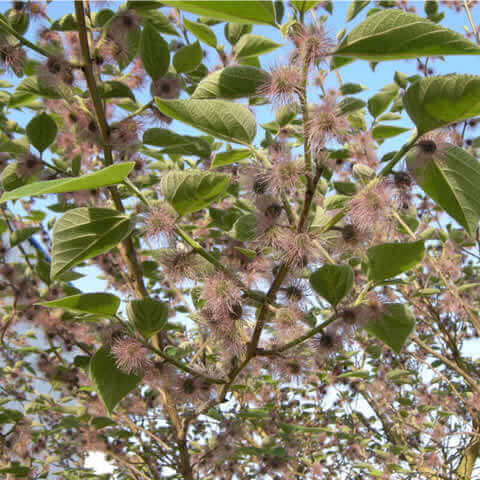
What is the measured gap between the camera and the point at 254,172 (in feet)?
3.68

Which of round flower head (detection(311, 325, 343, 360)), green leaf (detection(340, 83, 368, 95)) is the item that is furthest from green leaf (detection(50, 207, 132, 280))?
green leaf (detection(340, 83, 368, 95))

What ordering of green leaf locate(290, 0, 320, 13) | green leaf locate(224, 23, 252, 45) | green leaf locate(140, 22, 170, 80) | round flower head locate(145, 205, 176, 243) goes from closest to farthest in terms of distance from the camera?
green leaf locate(290, 0, 320, 13) → round flower head locate(145, 205, 176, 243) → green leaf locate(140, 22, 170, 80) → green leaf locate(224, 23, 252, 45)

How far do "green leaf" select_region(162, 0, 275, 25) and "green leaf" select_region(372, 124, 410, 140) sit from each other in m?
0.75

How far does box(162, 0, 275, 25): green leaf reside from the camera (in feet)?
2.44

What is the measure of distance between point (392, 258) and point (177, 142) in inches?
28.1

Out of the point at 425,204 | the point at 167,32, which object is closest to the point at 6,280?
the point at 167,32

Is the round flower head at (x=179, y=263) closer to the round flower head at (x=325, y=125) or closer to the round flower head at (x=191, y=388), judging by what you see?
the round flower head at (x=191, y=388)

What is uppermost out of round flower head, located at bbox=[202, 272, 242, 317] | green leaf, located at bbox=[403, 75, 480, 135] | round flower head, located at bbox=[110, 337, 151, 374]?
green leaf, located at bbox=[403, 75, 480, 135]

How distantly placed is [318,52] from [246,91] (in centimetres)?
20

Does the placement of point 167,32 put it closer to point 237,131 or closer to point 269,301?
point 237,131

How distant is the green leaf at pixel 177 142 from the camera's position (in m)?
1.28

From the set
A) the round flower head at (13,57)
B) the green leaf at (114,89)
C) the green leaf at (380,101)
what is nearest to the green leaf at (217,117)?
the green leaf at (114,89)

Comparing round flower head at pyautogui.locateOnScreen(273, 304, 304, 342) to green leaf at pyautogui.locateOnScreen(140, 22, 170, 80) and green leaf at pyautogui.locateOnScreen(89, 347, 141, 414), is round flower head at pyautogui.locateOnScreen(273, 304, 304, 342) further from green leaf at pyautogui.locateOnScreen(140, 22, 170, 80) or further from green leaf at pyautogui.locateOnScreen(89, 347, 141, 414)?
green leaf at pyautogui.locateOnScreen(140, 22, 170, 80)

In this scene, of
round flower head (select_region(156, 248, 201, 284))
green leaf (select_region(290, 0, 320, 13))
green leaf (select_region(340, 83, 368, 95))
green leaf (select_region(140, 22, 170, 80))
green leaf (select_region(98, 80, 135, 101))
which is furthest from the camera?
green leaf (select_region(340, 83, 368, 95))
